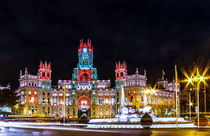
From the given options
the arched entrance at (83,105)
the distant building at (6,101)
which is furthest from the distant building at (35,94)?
the distant building at (6,101)

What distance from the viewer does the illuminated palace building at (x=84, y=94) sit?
5177 inches

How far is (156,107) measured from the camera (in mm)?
144250

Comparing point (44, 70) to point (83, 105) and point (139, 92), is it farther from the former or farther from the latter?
point (139, 92)

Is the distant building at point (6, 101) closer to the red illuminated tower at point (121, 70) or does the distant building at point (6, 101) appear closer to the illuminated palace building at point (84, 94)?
Answer: the illuminated palace building at point (84, 94)

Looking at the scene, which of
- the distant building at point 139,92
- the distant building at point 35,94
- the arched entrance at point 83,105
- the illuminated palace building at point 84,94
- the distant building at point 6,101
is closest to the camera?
the distant building at point 6,101

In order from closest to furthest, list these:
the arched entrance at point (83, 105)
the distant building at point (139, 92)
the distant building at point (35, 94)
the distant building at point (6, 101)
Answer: the distant building at point (6, 101)
the distant building at point (35, 94)
the distant building at point (139, 92)
the arched entrance at point (83, 105)

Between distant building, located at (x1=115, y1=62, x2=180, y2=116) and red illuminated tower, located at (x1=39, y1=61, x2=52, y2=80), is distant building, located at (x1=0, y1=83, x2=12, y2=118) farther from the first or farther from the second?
distant building, located at (x1=115, y1=62, x2=180, y2=116)

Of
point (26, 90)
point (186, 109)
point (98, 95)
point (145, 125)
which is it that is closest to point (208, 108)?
point (186, 109)

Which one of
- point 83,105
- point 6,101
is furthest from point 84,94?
point 6,101

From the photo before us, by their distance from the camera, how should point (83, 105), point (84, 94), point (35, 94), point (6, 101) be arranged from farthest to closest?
point (84, 94)
point (83, 105)
point (35, 94)
point (6, 101)

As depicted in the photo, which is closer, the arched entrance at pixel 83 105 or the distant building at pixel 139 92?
the distant building at pixel 139 92

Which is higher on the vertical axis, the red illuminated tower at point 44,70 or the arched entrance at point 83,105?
the red illuminated tower at point 44,70

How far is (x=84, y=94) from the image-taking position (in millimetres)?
142625

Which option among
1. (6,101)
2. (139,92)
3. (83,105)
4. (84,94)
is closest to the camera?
(6,101)
